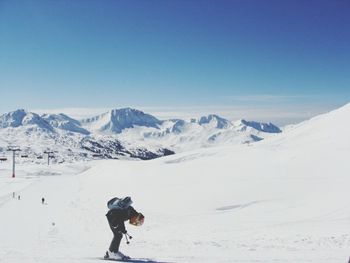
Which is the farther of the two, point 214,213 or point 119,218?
point 214,213

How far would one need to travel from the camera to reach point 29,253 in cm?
1454

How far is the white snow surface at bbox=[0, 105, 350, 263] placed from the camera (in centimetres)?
1614

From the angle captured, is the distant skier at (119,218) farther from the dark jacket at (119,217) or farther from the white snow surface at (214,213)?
the white snow surface at (214,213)

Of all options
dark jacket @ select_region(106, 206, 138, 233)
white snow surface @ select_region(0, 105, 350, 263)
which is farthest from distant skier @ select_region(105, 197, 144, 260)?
white snow surface @ select_region(0, 105, 350, 263)

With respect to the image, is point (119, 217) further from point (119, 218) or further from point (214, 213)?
point (214, 213)

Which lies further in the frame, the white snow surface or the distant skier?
the white snow surface

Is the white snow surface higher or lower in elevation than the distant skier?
lower

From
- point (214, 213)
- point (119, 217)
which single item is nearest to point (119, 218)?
point (119, 217)

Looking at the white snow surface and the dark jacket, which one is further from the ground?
the dark jacket

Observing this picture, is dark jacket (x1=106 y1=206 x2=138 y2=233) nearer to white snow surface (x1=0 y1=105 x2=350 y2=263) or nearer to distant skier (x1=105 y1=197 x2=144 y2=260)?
distant skier (x1=105 y1=197 x2=144 y2=260)

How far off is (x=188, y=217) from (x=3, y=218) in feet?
50.7

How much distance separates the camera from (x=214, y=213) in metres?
33.2

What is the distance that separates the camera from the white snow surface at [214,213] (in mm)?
16141

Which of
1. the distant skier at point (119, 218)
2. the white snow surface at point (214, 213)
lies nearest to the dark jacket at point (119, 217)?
the distant skier at point (119, 218)
